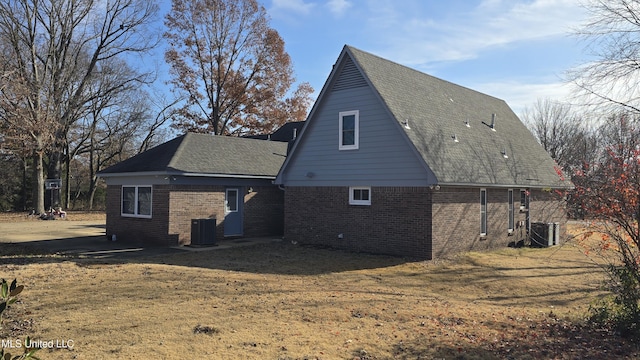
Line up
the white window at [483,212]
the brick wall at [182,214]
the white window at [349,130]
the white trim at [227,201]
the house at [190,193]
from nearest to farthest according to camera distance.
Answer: the white window at [349,130], the white window at [483,212], the brick wall at [182,214], the house at [190,193], the white trim at [227,201]

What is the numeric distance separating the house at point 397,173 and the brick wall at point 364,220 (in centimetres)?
4

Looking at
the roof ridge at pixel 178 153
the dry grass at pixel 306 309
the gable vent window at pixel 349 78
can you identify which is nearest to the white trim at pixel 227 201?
the roof ridge at pixel 178 153

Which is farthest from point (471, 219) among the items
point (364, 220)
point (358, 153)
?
point (358, 153)

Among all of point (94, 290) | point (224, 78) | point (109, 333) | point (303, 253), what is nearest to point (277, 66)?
point (224, 78)

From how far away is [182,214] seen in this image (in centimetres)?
1820

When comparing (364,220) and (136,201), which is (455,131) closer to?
(364,220)

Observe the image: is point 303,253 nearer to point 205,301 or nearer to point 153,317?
point 205,301

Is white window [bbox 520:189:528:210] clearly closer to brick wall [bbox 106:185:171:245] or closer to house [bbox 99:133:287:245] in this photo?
house [bbox 99:133:287:245]

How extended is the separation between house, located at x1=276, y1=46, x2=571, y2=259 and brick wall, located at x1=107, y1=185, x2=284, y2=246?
2738 mm

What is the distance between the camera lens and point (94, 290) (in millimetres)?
9867

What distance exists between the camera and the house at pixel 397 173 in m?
15.3

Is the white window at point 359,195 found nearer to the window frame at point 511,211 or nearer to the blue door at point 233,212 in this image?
the blue door at point 233,212

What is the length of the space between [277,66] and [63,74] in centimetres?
1840

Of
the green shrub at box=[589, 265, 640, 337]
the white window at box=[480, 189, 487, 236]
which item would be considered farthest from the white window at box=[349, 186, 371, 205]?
the green shrub at box=[589, 265, 640, 337]
